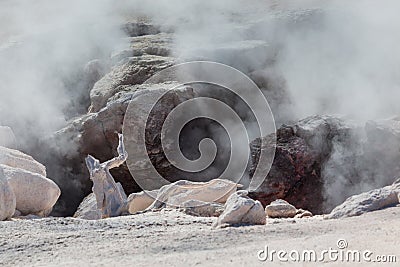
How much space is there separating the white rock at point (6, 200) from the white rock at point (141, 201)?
1.47 meters

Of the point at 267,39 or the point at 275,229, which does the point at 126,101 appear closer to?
the point at 267,39

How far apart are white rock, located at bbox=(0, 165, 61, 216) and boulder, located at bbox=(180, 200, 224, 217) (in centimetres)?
158

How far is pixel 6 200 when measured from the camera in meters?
5.17

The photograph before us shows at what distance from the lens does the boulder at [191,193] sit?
589cm

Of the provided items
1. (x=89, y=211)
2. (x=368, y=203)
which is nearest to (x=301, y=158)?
(x=89, y=211)

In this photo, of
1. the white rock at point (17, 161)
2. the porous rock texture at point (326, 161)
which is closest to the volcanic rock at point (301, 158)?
the porous rock texture at point (326, 161)

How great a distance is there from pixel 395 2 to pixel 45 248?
26.3ft

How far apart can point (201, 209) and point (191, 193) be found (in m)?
0.67

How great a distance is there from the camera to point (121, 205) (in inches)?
234

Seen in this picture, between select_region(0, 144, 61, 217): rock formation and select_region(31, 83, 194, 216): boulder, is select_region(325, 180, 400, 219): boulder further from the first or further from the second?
select_region(31, 83, 194, 216): boulder

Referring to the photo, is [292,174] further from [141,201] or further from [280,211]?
[280,211]

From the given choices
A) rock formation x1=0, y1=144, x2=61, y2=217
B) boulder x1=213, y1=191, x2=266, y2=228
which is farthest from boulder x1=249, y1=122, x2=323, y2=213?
boulder x1=213, y1=191, x2=266, y2=228

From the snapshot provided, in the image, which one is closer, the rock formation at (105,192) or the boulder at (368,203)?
the boulder at (368,203)

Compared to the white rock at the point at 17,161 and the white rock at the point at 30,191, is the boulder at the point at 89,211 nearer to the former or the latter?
the white rock at the point at 30,191
